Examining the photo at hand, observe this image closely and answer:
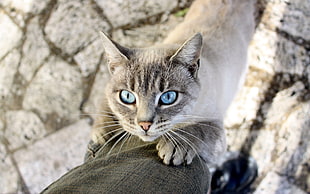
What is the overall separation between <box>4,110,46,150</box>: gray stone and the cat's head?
4.16ft

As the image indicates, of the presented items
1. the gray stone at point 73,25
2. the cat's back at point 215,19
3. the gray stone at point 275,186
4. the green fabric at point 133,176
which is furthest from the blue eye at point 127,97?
the gray stone at point 275,186

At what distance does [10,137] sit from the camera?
2604 mm

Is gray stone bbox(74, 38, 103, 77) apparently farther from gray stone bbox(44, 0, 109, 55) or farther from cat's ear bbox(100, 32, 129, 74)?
cat's ear bbox(100, 32, 129, 74)

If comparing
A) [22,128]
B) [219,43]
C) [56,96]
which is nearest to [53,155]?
[22,128]

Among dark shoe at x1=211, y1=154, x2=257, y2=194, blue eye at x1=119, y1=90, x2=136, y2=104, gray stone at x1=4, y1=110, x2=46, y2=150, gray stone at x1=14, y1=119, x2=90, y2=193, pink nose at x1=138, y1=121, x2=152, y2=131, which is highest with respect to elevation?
blue eye at x1=119, y1=90, x2=136, y2=104

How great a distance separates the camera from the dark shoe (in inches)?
95.9

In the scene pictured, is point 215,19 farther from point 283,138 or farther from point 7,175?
point 7,175

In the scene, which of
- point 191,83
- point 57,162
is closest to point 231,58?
point 191,83

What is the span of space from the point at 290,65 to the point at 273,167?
0.83m

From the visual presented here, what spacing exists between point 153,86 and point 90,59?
1.30m

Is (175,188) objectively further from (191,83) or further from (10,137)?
(10,137)

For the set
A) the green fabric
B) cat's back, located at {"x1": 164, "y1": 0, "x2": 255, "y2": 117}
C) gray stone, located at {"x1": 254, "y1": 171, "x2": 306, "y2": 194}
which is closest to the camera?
the green fabric

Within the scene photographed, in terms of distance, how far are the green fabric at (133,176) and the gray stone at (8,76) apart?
1.42 meters

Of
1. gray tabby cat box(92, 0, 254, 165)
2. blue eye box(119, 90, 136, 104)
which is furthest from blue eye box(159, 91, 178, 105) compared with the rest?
blue eye box(119, 90, 136, 104)
